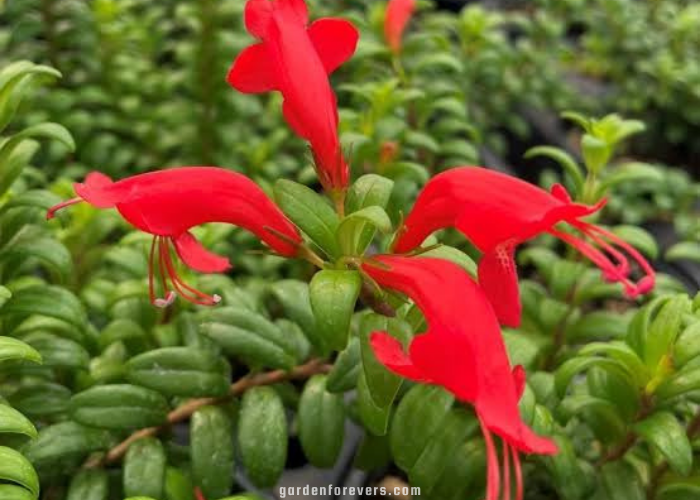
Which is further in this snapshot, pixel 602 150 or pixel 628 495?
pixel 602 150

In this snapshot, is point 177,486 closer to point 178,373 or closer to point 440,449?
point 178,373

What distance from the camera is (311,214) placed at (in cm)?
76

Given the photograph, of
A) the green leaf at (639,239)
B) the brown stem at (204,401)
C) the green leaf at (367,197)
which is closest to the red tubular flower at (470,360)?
the green leaf at (367,197)

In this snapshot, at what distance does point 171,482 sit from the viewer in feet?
2.81

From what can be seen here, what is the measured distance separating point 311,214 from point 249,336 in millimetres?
222

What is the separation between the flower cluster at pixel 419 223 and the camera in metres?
0.61

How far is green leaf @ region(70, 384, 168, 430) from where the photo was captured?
2.76 ft

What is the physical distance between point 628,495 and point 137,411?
56cm

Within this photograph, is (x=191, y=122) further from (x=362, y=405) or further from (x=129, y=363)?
(x=362, y=405)

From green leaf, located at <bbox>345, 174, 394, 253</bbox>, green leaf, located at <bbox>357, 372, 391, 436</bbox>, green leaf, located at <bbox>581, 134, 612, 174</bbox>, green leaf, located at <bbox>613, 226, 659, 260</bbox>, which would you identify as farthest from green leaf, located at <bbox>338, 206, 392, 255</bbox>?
green leaf, located at <bbox>613, 226, 659, 260</bbox>

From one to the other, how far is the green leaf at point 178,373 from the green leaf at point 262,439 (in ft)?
0.15

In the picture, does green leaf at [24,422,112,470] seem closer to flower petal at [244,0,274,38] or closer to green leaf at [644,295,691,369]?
flower petal at [244,0,274,38]

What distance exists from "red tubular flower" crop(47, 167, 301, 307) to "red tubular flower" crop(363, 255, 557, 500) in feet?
0.60

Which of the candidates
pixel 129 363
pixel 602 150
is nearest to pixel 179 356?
pixel 129 363
